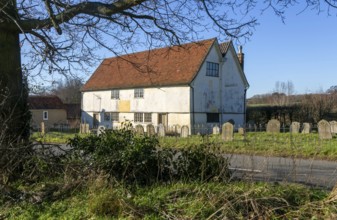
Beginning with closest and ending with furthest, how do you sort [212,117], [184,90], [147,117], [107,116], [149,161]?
1. [149,161]
2. [184,90]
3. [212,117]
4. [147,117]
5. [107,116]

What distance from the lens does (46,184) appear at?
728cm

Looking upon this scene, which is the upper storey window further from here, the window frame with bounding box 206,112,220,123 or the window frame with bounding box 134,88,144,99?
the window frame with bounding box 134,88,144,99

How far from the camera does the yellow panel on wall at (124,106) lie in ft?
128

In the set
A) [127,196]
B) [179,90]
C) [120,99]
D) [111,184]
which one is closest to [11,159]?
[111,184]

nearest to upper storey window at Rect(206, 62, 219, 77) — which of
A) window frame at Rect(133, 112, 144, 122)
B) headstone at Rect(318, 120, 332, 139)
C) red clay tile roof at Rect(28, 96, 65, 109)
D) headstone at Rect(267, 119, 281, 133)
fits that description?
window frame at Rect(133, 112, 144, 122)

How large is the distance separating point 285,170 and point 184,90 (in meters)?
23.8

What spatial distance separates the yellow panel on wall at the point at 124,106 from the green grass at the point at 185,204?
32607mm

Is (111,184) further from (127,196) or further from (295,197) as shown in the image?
(295,197)

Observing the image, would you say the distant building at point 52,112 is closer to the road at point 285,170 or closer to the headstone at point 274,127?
the headstone at point 274,127

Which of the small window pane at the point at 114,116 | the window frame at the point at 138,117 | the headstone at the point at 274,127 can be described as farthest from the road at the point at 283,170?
the small window pane at the point at 114,116

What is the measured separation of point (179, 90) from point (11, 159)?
26734mm

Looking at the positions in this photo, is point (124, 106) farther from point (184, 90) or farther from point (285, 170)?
point (285, 170)

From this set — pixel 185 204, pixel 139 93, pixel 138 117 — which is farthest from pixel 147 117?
pixel 185 204

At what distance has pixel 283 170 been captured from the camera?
33.0 ft
